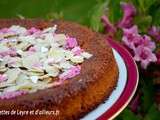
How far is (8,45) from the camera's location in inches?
35.3

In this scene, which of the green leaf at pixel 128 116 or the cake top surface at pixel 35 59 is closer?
the cake top surface at pixel 35 59

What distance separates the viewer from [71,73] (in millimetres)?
781

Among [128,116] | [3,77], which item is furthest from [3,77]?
[128,116]

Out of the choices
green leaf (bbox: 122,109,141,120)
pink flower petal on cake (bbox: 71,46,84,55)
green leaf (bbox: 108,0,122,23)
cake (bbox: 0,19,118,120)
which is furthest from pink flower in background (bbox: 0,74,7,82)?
green leaf (bbox: 108,0,122,23)

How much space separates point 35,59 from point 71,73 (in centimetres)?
8

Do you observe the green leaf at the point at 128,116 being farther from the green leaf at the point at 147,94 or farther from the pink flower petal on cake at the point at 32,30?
the pink flower petal on cake at the point at 32,30

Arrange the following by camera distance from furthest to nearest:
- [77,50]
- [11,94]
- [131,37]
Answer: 1. [131,37]
2. [77,50]
3. [11,94]

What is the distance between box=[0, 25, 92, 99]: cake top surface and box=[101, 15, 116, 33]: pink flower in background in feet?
0.46

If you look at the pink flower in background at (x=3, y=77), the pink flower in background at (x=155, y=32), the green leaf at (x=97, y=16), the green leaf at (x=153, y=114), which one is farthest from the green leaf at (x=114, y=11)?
the pink flower in background at (x=3, y=77)

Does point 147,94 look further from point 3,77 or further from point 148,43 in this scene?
point 3,77

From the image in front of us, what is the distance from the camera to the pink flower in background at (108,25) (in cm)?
104

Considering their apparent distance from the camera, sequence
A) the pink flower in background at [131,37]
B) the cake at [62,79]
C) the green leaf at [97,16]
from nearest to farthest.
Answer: the cake at [62,79] < the pink flower in background at [131,37] < the green leaf at [97,16]

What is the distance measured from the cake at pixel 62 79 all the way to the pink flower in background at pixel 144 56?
3.5 inches

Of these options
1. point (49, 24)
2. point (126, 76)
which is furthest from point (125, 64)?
point (49, 24)
